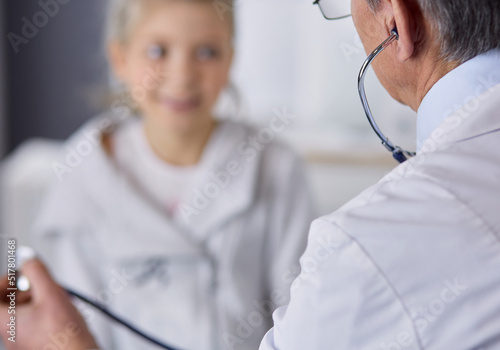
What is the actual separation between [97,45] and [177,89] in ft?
3.18

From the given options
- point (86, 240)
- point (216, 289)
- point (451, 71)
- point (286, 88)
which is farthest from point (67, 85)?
point (451, 71)

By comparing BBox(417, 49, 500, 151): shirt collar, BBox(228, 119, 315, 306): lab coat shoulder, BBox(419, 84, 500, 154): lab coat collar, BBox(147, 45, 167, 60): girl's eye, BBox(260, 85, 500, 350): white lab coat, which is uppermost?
BBox(147, 45, 167, 60): girl's eye

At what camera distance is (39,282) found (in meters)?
0.60

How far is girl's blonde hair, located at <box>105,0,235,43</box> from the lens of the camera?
0.99 m

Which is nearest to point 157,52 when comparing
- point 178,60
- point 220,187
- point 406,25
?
point 178,60

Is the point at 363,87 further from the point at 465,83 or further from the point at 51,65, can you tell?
the point at 51,65

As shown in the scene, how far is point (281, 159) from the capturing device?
102 cm


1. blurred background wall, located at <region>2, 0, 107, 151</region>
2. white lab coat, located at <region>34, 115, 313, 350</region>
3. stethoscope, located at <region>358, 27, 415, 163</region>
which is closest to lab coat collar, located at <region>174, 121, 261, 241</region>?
white lab coat, located at <region>34, 115, 313, 350</region>

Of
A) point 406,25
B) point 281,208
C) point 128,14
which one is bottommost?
point 281,208

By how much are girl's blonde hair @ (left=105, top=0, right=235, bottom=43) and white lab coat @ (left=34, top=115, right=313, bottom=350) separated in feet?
0.57

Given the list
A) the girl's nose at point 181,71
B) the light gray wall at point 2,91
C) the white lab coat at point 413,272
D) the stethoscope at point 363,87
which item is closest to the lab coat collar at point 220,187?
the girl's nose at point 181,71

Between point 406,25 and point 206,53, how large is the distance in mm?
592

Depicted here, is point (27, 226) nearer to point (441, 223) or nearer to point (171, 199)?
point (171, 199)

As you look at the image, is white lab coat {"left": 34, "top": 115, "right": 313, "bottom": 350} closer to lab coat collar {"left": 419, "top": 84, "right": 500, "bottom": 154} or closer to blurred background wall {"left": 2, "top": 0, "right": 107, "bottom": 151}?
lab coat collar {"left": 419, "top": 84, "right": 500, "bottom": 154}
